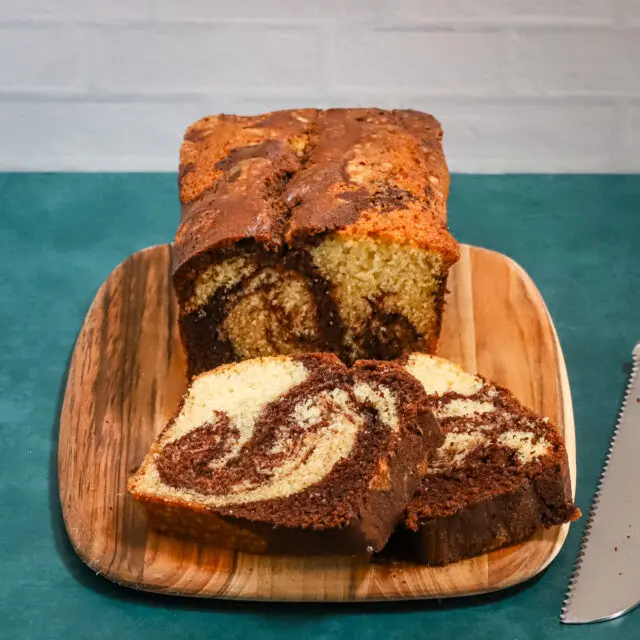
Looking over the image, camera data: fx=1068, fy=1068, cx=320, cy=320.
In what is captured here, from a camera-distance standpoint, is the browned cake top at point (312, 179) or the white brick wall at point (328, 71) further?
the white brick wall at point (328, 71)

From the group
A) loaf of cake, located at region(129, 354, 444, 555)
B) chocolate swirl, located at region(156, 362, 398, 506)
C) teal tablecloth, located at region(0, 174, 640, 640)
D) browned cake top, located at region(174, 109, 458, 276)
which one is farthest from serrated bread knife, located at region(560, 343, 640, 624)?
browned cake top, located at region(174, 109, 458, 276)

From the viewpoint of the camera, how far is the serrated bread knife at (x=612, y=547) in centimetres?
260

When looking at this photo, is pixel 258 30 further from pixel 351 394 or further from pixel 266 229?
pixel 351 394

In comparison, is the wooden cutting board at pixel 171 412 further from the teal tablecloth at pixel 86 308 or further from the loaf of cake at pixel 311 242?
the loaf of cake at pixel 311 242

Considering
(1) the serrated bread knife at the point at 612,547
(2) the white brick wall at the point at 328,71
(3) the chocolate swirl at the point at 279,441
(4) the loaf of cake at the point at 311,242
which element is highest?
(2) the white brick wall at the point at 328,71

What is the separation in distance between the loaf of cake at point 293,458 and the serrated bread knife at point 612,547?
0.48 m

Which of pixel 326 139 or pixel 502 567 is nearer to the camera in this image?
pixel 502 567

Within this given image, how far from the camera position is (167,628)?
260 cm

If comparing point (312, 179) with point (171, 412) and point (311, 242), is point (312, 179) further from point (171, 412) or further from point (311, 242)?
point (171, 412)

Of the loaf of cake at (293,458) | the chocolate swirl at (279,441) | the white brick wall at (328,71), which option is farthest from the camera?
the white brick wall at (328,71)

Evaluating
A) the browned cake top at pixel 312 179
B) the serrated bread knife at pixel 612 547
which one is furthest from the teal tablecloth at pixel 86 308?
the browned cake top at pixel 312 179

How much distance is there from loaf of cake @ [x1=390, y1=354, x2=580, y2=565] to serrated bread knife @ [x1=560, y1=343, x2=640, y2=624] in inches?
5.4

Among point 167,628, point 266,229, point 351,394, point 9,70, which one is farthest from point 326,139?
point 9,70

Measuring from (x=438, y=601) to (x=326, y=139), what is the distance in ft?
4.83
